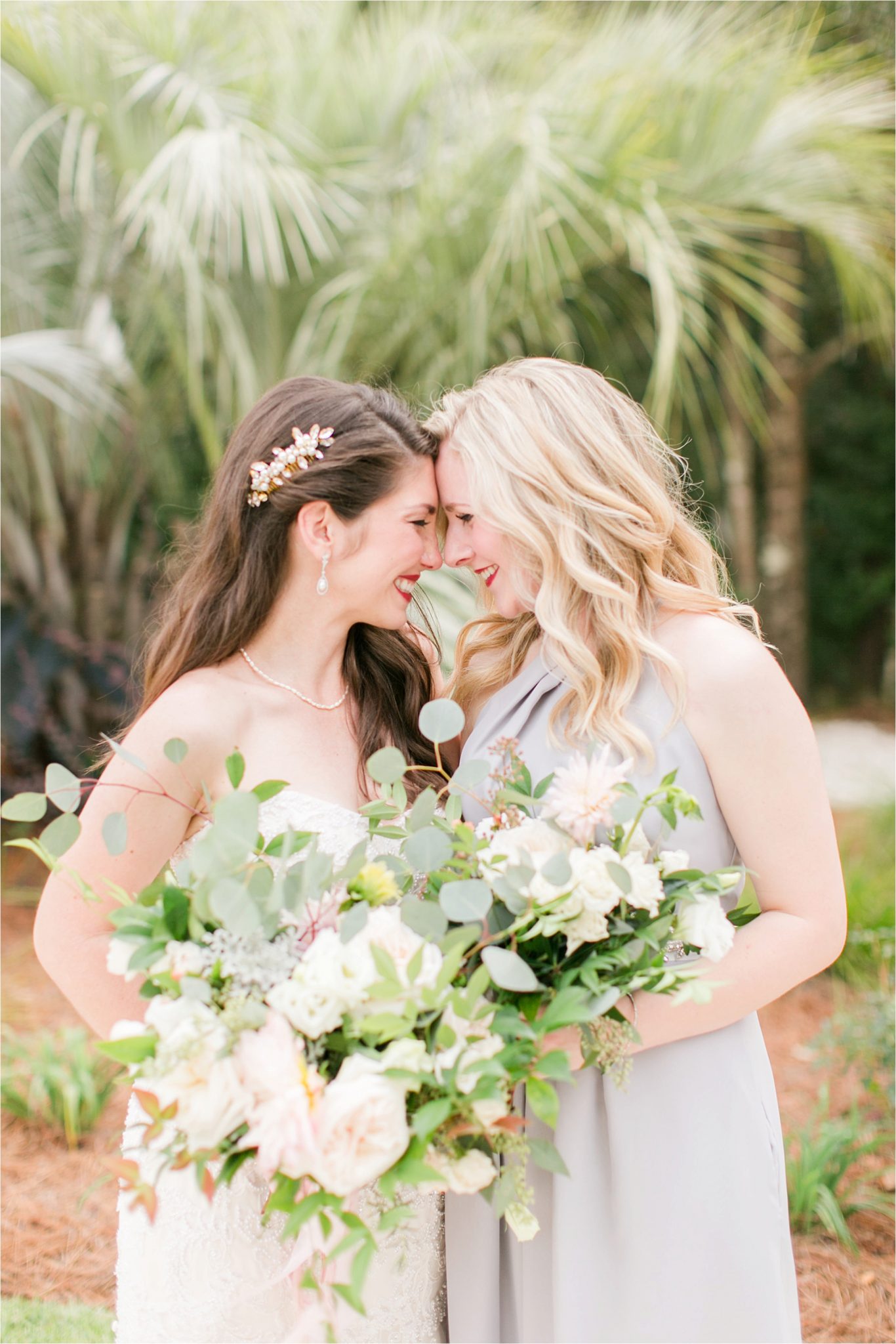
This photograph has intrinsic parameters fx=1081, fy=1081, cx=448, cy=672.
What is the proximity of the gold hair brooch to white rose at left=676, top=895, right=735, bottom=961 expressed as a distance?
1128 millimetres

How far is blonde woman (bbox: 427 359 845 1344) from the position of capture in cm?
173

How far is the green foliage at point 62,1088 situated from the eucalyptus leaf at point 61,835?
2.68 meters

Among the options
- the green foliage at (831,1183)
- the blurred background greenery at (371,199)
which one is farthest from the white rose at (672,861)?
the blurred background greenery at (371,199)

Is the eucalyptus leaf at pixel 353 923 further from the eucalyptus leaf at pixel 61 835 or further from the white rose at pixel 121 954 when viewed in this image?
the eucalyptus leaf at pixel 61 835

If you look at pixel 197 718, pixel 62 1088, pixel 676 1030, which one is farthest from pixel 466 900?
pixel 62 1088

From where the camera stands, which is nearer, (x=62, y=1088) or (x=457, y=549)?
(x=457, y=549)

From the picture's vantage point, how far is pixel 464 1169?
1320mm

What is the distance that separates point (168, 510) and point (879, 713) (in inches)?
353

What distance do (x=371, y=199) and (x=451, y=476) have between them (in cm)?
326

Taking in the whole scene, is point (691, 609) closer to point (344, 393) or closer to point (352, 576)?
point (352, 576)

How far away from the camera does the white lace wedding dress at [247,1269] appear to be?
1833mm

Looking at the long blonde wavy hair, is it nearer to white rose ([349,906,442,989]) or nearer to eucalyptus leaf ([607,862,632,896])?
eucalyptus leaf ([607,862,632,896])

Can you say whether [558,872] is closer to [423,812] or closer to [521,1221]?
[423,812]

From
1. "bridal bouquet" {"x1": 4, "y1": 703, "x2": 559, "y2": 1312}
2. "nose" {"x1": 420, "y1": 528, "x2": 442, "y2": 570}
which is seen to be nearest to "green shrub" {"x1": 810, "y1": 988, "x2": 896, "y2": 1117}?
"nose" {"x1": 420, "y1": 528, "x2": 442, "y2": 570}
